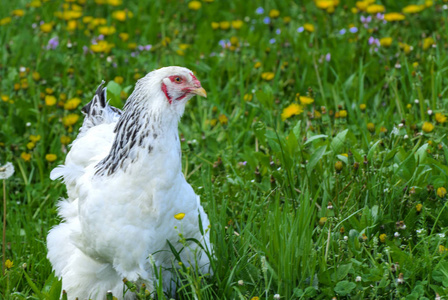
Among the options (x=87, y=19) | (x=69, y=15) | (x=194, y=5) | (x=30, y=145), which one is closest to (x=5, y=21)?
(x=69, y=15)

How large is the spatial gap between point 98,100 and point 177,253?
4.27 ft

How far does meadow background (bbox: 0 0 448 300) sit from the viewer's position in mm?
3043

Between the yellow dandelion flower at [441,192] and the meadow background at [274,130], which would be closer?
the meadow background at [274,130]

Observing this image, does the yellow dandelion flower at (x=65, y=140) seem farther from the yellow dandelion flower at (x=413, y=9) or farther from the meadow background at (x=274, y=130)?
the yellow dandelion flower at (x=413, y=9)

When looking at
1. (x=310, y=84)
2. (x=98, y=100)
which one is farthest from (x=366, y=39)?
(x=98, y=100)

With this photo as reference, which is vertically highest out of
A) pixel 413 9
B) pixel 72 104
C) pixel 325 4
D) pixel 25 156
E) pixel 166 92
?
pixel 166 92

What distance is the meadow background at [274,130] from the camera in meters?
3.04

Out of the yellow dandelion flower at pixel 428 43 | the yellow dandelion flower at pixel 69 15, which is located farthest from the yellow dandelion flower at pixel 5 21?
the yellow dandelion flower at pixel 428 43

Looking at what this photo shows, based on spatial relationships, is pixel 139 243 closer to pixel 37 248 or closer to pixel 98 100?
pixel 37 248

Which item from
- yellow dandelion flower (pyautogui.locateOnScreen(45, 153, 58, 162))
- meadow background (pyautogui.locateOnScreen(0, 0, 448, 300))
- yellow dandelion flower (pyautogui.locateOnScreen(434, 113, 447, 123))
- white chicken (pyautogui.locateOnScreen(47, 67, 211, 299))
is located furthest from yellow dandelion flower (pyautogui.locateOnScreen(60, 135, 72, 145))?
yellow dandelion flower (pyautogui.locateOnScreen(434, 113, 447, 123))

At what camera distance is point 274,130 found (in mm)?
4012

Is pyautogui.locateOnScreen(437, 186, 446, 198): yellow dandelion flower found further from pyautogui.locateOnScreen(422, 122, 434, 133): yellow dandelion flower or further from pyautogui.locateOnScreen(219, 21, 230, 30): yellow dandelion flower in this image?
pyautogui.locateOnScreen(219, 21, 230, 30): yellow dandelion flower

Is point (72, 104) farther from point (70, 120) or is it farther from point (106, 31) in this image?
point (106, 31)

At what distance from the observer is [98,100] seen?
394 cm
